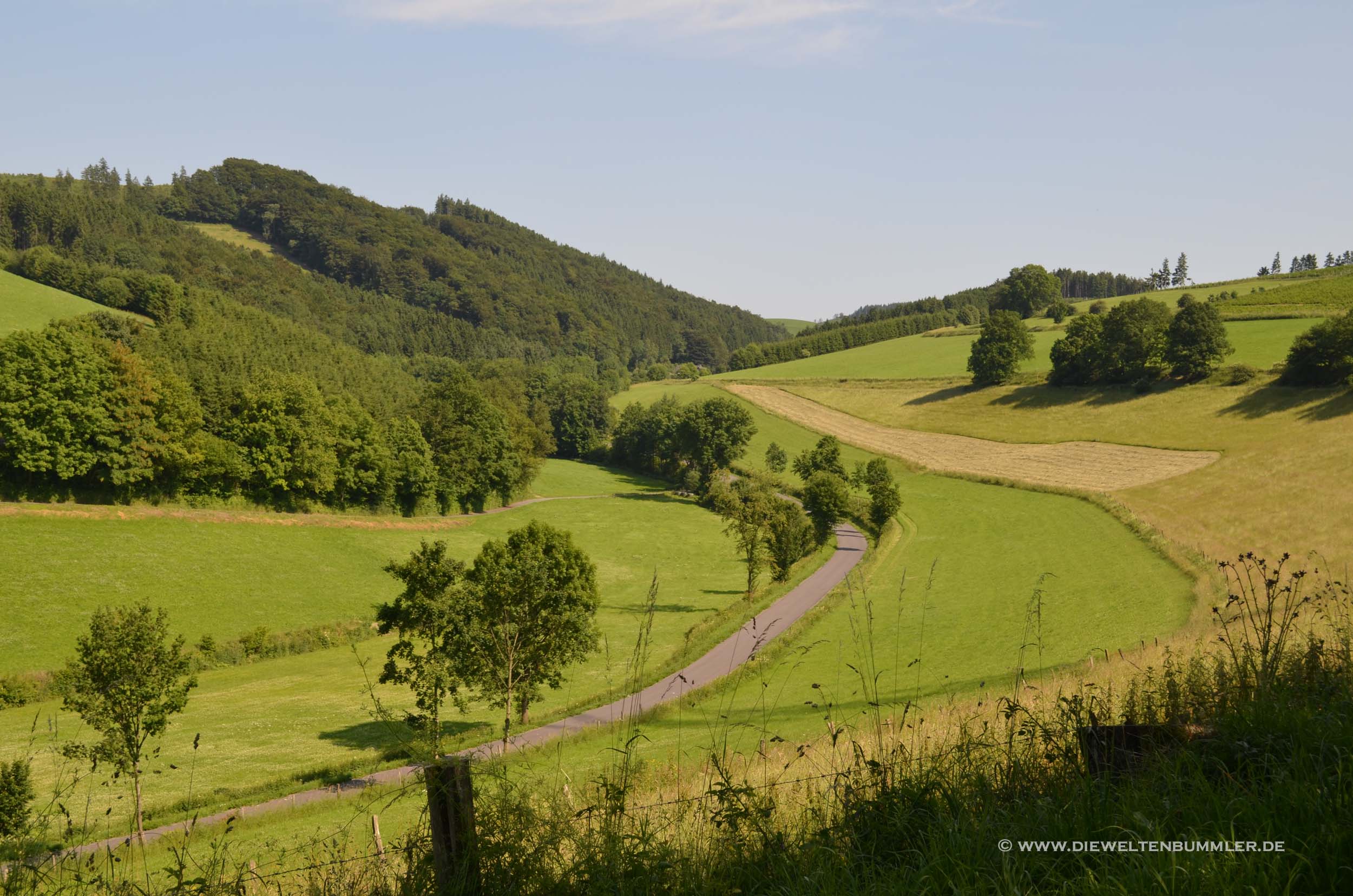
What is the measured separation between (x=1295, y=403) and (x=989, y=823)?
78.4 meters

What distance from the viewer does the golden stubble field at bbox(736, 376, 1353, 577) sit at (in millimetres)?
44250

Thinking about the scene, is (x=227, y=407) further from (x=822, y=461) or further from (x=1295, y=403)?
(x=1295, y=403)

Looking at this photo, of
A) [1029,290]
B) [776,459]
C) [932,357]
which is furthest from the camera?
[1029,290]

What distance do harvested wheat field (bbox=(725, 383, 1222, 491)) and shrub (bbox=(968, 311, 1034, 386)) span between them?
51.2ft

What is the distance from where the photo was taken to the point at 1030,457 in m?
74.9

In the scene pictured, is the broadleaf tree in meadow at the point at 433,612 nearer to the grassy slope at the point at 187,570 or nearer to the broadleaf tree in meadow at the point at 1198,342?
the grassy slope at the point at 187,570

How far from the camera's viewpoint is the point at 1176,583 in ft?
122

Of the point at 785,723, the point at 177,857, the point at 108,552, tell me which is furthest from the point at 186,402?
the point at 177,857

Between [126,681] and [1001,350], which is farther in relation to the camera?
[1001,350]

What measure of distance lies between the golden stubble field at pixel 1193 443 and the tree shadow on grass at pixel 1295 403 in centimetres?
13

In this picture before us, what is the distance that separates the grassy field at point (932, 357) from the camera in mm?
81250

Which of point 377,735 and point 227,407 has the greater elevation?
point 227,407

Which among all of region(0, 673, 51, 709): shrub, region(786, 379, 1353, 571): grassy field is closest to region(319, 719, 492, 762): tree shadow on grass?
region(0, 673, 51, 709): shrub

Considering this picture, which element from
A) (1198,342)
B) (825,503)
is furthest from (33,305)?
(1198,342)
